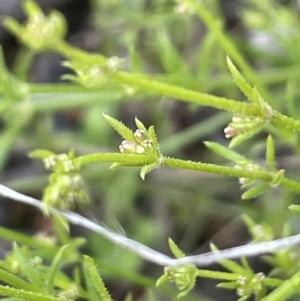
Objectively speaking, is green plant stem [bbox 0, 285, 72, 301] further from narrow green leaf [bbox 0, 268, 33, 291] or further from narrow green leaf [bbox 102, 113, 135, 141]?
A: narrow green leaf [bbox 102, 113, 135, 141]

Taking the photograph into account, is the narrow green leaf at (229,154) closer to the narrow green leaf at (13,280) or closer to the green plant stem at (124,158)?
the green plant stem at (124,158)

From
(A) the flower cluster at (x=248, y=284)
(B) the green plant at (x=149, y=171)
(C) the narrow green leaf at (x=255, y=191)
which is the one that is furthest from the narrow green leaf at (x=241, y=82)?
(A) the flower cluster at (x=248, y=284)

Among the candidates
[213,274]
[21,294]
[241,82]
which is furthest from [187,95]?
[21,294]

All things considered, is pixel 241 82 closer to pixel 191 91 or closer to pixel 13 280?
pixel 191 91

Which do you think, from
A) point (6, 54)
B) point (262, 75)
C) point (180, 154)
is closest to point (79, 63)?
point (262, 75)

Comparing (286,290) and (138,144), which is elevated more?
(138,144)

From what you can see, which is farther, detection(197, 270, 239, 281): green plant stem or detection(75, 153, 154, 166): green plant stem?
detection(197, 270, 239, 281): green plant stem

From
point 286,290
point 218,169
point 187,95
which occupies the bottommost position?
point 286,290

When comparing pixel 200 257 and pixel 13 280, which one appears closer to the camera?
pixel 13 280

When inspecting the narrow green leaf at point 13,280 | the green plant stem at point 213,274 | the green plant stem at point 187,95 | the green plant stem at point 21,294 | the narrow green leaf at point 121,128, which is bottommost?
the green plant stem at point 21,294

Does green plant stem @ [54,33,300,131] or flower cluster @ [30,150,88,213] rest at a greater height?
green plant stem @ [54,33,300,131]

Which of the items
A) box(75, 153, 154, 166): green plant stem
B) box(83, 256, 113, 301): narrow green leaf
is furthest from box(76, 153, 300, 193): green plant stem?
box(83, 256, 113, 301): narrow green leaf
